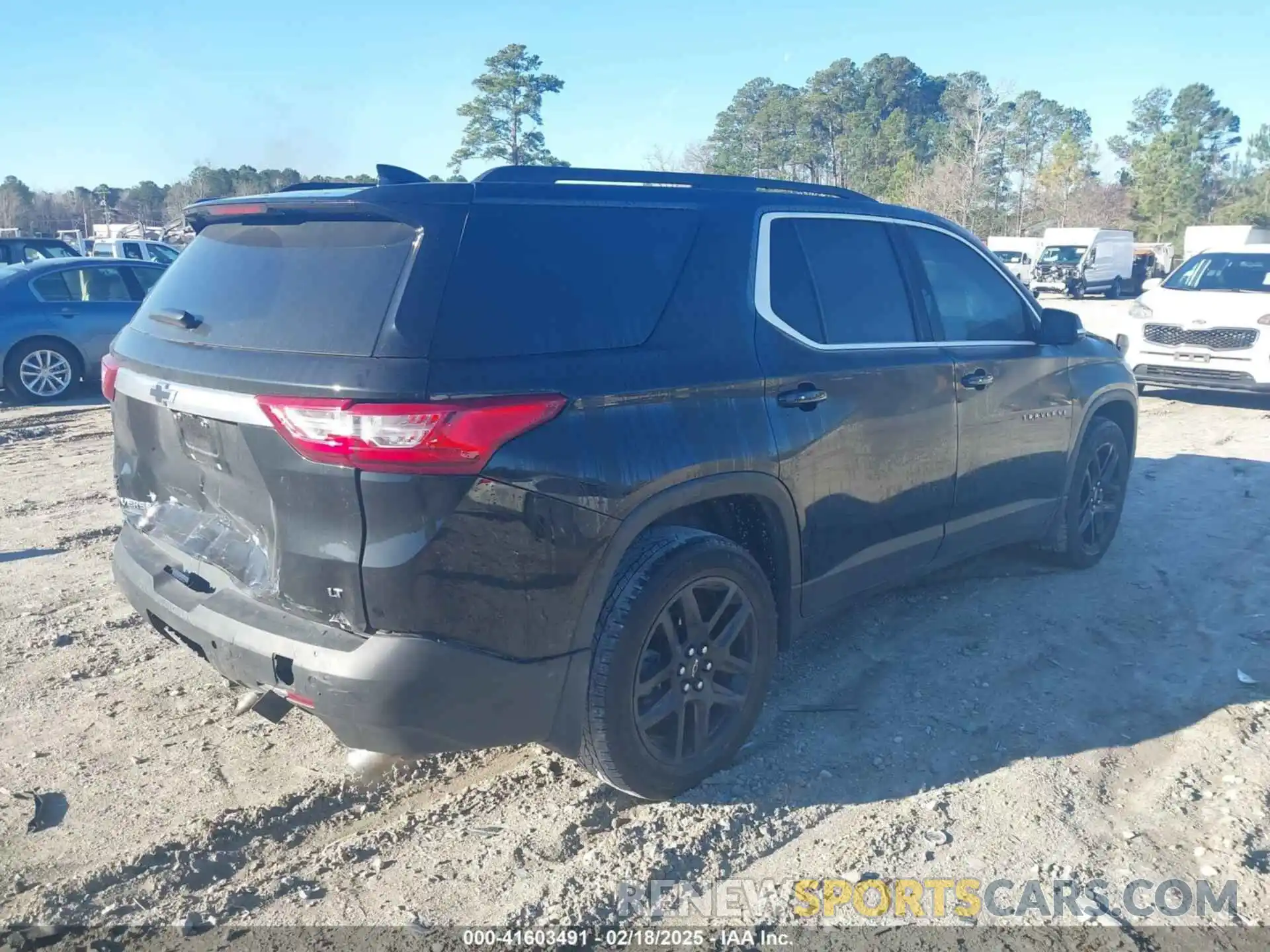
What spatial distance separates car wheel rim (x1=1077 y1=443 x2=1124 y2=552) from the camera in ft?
18.1

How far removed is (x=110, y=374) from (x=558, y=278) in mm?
1651

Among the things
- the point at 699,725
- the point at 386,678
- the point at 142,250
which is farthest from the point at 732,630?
the point at 142,250

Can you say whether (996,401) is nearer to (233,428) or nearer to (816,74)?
(233,428)

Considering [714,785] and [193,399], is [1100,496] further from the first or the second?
[193,399]

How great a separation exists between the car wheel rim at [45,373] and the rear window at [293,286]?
891 cm

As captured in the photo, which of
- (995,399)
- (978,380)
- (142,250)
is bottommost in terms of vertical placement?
(995,399)

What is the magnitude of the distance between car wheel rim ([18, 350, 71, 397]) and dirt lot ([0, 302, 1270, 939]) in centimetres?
679

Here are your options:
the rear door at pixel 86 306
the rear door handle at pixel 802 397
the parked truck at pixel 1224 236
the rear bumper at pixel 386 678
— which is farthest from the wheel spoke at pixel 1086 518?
the parked truck at pixel 1224 236

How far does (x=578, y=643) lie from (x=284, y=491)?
91 cm

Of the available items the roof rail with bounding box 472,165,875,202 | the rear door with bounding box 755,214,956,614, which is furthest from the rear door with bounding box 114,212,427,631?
the rear door with bounding box 755,214,956,614

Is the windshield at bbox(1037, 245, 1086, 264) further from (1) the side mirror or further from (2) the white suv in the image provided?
(1) the side mirror

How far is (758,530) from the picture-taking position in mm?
3598

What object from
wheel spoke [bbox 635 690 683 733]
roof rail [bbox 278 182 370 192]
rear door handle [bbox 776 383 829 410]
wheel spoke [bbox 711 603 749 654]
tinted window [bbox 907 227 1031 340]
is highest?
roof rail [bbox 278 182 370 192]

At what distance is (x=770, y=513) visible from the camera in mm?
3508
